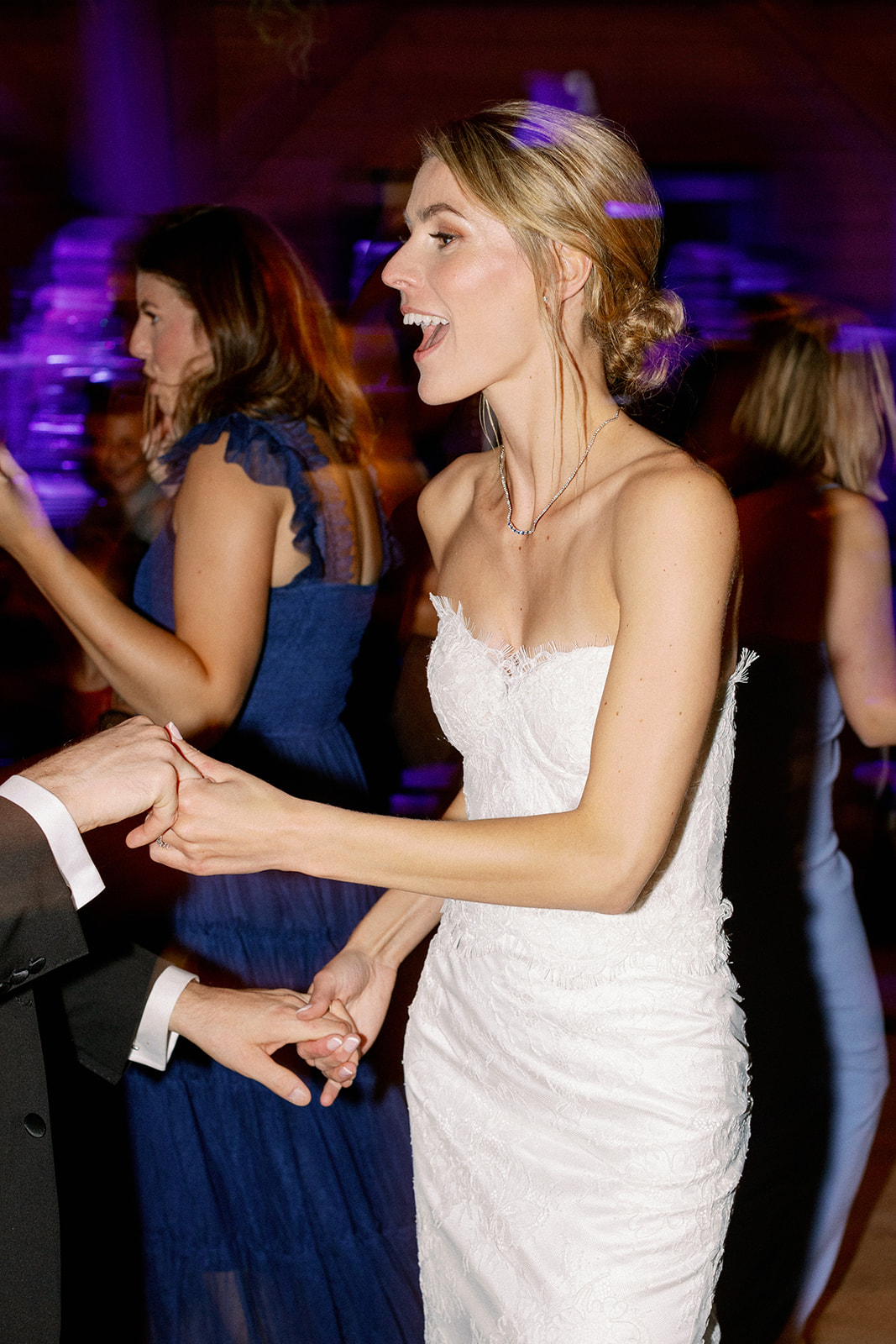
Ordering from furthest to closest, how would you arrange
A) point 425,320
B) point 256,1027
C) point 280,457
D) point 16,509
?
point 280,457
point 16,509
point 256,1027
point 425,320

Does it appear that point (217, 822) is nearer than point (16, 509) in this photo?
Yes

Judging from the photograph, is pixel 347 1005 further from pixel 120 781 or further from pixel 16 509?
pixel 16 509

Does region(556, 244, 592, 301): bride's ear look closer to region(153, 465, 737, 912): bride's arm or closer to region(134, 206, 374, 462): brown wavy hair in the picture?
region(153, 465, 737, 912): bride's arm

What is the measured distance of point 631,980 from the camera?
1162mm

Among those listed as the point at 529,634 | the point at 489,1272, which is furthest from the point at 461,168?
the point at 489,1272

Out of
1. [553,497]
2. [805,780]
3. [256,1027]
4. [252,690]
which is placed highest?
[553,497]

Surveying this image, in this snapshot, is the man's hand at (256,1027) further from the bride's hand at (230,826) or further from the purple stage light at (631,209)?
the purple stage light at (631,209)

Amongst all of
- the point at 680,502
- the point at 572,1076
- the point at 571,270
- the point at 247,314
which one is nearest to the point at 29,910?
the point at 572,1076

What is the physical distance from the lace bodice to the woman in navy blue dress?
0.50 m

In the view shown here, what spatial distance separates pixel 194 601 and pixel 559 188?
744mm

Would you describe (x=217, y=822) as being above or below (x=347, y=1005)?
above

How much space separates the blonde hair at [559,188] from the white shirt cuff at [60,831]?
0.67m

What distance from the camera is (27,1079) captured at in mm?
1052

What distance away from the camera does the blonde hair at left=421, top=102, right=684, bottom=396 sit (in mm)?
1146
